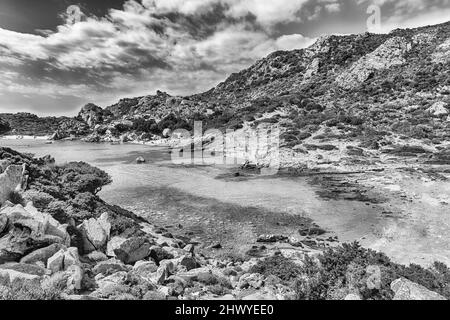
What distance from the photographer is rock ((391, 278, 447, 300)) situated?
25.2 feet

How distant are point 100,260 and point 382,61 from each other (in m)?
99.6

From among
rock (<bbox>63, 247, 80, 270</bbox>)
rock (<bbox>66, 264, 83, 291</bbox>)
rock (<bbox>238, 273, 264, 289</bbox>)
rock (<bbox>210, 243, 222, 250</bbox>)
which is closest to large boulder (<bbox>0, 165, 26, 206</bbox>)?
rock (<bbox>63, 247, 80, 270</bbox>)

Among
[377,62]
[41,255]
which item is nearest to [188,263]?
[41,255]

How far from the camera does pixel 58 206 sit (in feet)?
48.5

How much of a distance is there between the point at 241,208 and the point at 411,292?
50.4 feet

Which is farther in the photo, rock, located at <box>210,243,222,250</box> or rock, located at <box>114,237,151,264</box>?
rock, located at <box>210,243,222,250</box>

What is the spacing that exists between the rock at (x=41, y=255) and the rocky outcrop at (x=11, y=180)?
4903 millimetres

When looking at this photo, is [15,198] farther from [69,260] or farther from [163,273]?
[163,273]

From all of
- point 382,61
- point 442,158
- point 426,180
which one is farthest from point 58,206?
point 382,61

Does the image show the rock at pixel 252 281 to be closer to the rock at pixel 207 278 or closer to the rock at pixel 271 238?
the rock at pixel 207 278

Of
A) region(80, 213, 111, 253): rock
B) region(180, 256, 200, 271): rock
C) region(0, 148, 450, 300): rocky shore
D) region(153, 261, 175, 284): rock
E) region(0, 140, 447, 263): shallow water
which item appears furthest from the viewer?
region(0, 140, 447, 263): shallow water

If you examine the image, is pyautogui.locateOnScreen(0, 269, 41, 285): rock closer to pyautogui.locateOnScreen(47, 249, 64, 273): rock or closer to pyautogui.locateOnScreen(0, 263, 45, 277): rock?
pyautogui.locateOnScreen(0, 263, 45, 277): rock

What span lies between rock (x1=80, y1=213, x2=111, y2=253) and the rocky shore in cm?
4

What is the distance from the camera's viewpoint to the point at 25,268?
8844mm
